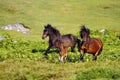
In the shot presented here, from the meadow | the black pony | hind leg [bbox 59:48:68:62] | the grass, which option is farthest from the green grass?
the grass

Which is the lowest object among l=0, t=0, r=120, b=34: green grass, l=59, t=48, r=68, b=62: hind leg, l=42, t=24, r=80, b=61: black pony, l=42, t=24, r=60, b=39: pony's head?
l=0, t=0, r=120, b=34: green grass

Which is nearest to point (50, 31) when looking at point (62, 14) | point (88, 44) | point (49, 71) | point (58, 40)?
point (58, 40)

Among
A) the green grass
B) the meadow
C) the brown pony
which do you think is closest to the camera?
the brown pony

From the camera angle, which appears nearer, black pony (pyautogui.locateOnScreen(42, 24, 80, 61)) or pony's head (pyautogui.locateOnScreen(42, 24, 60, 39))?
black pony (pyautogui.locateOnScreen(42, 24, 80, 61))

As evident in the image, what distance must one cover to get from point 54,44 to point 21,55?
320 centimetres

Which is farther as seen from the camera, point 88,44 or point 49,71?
point 88,44

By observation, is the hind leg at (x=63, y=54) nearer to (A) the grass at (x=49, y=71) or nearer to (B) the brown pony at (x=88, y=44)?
(B) the brown pony at (x=88, y=44)

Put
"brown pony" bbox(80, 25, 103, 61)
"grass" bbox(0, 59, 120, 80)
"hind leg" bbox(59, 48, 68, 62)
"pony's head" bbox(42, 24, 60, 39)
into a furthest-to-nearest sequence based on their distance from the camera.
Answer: "pony's head" bbox(42, 24, 60, 39)
"hind leg" bbox(59, 48, 68, 62)
"brown pony" bbox(80, 25, 103, 61)
"grass" bbox(0, 59, 120, 80)

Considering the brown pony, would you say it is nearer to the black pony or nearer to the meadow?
the meadow

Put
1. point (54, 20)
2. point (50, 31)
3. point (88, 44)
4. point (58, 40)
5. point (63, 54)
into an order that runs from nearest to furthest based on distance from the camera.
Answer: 1. point (88, 44)
2. point (63, 54)
3. point (58, 40)
4. point (50, 31)
5. point (54, 20)

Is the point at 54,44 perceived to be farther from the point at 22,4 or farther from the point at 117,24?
the point at 22,4

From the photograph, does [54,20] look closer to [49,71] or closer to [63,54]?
[63,54]

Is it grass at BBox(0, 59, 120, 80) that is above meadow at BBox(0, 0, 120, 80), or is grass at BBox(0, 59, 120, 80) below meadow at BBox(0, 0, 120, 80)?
above

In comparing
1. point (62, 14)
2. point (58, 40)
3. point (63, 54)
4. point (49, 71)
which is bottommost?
point (62, 14)
